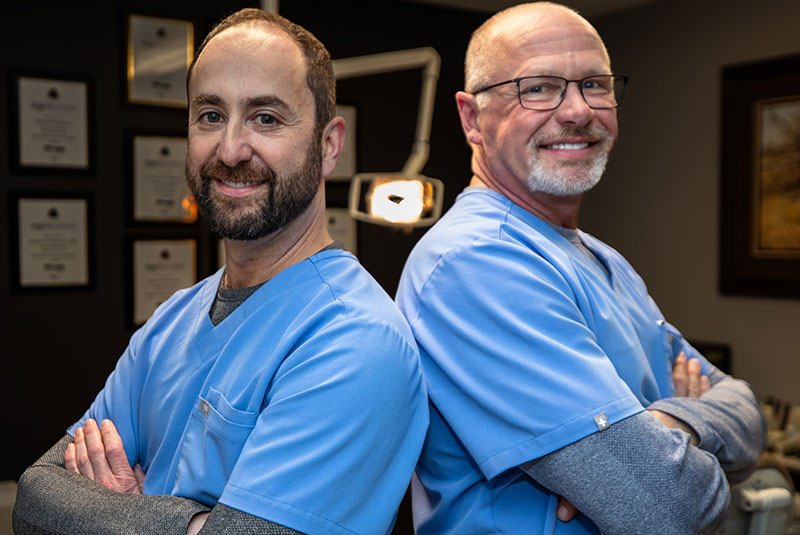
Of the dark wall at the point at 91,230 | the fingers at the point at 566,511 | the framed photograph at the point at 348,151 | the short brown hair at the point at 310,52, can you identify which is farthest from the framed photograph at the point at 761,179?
the short brown hair at the point at 310,52

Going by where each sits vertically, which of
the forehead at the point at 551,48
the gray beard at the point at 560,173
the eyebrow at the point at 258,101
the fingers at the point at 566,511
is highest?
the forehead at the point at 551,48

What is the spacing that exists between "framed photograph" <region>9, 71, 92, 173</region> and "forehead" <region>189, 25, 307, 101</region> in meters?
2.25

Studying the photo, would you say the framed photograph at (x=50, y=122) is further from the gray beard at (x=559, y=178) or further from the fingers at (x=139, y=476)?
the gray beard at (x=559, y=178)

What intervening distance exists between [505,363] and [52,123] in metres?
2.62

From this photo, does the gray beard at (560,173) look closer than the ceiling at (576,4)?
Yes

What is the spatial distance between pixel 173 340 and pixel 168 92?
2371 millimetres

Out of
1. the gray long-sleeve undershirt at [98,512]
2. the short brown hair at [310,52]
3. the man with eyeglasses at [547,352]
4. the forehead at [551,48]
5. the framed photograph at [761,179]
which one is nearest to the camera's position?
the gray long-sleeve undershirt at [98,512]

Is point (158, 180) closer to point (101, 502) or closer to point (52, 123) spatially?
point (52, 123)

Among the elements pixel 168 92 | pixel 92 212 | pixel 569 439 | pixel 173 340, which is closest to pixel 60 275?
pixel 92 212

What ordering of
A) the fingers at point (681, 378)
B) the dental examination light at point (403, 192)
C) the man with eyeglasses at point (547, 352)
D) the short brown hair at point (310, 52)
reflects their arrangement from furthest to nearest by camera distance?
the dental examination light at point (403, 192) < the fingers at point (681, 378) < the short brown hair at point (310, 52) < the man with eyeglasses at point (547, 352)

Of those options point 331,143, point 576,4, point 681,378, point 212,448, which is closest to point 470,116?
point 331,143

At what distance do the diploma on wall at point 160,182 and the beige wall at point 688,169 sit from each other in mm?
2167

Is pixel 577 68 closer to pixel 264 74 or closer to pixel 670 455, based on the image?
pixel 264 74

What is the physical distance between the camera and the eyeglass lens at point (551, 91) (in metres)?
1.22
